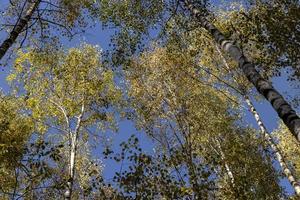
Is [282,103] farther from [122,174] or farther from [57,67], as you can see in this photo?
[57,67]

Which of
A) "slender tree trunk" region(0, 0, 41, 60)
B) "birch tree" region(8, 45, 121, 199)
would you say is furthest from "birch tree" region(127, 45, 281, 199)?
"slender tree trunk" region(0, 0, 41, 60)

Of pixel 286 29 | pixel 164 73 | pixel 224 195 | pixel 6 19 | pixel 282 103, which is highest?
pixel 164 73

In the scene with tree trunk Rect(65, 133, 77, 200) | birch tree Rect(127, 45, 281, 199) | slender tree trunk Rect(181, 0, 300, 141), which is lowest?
slender tree trunk Rect(181, 0, 300, 141)

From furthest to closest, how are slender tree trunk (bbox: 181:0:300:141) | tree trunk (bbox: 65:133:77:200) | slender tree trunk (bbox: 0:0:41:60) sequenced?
1. tree trunk (bbox: 65:133:77:200)
2. slender tree trunk (bbox: 0:0:41:60)
3. slender tree trunk (bbox: 181:0:300:141)

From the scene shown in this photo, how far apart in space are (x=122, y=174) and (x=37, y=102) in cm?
834

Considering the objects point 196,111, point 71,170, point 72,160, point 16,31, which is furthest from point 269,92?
point 196,111

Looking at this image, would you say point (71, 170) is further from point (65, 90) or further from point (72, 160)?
point (65, 90)

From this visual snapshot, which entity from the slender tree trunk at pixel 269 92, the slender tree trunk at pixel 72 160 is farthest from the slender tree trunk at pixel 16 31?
the slender tree trunk at pixel 72 160

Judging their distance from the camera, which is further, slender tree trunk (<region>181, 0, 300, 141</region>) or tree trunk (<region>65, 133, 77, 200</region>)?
tree trunk (<region>65, 133, 77, 200</region>)

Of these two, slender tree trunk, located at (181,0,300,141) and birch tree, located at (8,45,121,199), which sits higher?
birch tree, located at (8,45,121,199)

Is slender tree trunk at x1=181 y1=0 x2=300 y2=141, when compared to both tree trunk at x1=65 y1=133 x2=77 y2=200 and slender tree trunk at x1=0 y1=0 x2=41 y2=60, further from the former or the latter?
tree trunk at x1=65 y1=133 x2=77 y2=200

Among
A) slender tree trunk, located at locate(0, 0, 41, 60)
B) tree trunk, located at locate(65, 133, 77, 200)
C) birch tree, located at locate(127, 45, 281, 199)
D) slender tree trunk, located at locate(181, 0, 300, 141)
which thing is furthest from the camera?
birch tree, located at locate(127, 45, 281, 199)

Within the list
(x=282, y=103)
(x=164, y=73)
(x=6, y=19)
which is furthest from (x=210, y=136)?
(x=282, y=103)

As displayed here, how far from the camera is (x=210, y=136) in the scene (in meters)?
23.2
